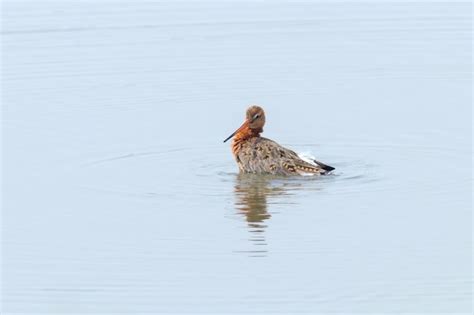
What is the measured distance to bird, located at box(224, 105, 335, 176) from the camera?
587 inches

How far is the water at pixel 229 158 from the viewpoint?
36.9 feet

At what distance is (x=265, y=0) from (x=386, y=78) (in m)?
5.78

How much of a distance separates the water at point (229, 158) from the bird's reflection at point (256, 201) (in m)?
0.04

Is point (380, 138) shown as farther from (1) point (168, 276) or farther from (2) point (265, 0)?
(2) point (265, 0)

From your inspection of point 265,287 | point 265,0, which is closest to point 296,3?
point 265,0

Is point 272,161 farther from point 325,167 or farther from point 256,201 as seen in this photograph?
point 256,201

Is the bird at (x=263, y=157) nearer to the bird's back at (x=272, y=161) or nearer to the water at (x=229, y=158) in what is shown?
the bird's back at (x=272, y=161)

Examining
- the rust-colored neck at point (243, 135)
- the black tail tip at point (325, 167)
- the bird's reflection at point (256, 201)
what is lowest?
the bird's reflection at point (256, 201)

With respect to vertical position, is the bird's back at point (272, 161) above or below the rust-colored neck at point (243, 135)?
below

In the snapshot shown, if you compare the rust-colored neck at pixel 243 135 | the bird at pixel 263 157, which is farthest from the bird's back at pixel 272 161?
the rust-colored neck at pixel 243 135

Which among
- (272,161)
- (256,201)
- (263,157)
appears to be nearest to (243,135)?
(263,157)

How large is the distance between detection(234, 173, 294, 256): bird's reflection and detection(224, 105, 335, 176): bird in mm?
108

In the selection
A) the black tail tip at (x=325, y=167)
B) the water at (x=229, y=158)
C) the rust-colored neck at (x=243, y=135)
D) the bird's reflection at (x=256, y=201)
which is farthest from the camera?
the rust-colored neck at (x=243, y=135)

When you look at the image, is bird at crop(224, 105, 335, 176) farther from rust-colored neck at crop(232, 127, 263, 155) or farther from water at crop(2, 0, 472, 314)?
water at crop(2, 0, 472, 314)
